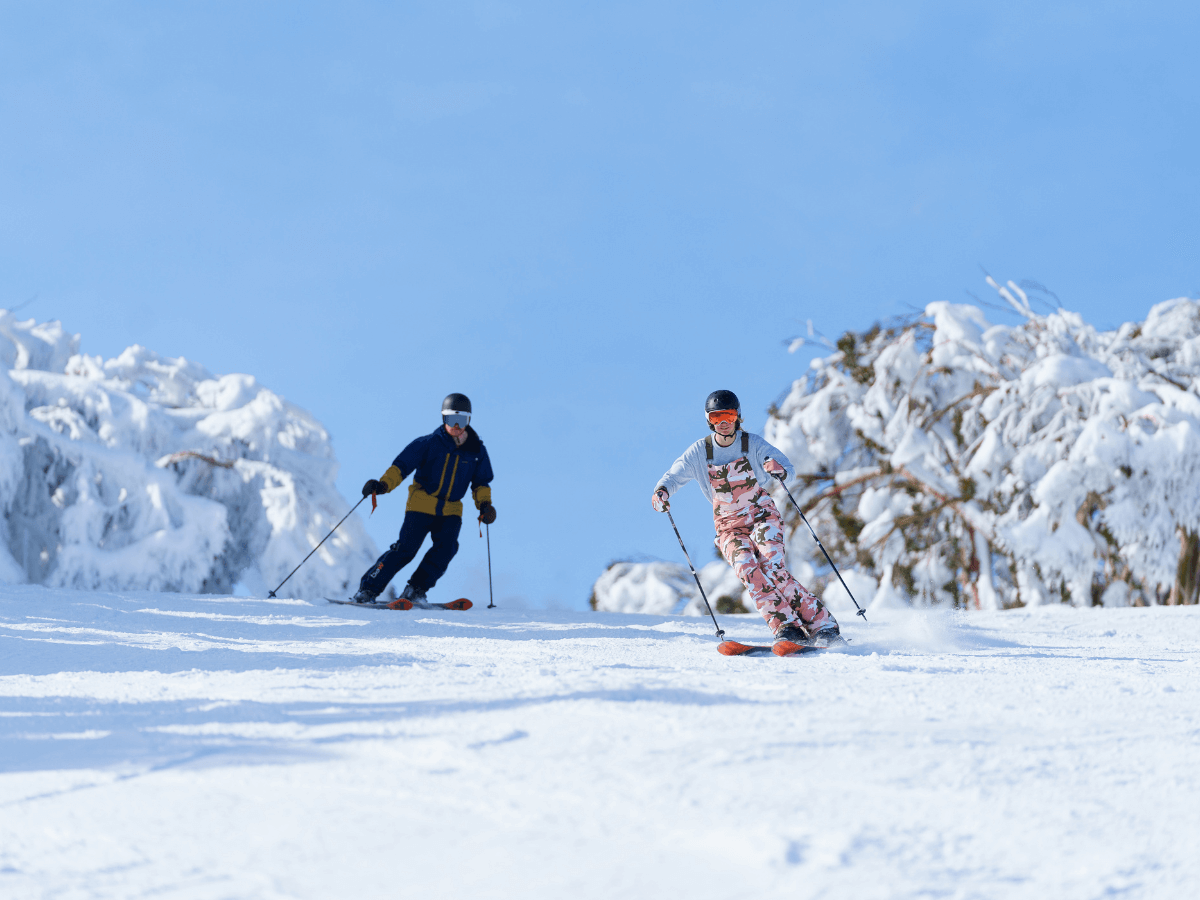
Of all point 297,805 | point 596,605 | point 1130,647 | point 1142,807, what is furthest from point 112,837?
point 596,605

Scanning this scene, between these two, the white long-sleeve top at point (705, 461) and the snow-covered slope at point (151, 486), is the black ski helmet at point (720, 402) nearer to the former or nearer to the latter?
the white long-sleeve top at point (705, 461)

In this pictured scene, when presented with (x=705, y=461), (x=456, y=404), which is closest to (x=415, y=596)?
(x=456, y=404)

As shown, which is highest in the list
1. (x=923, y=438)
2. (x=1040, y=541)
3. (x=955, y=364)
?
(x=955, y=364)

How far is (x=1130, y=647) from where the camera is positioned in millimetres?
5656

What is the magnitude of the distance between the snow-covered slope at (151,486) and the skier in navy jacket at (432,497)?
24.1 feet

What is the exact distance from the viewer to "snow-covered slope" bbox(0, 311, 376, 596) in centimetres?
1385

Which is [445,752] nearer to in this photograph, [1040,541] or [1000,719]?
[1000,719]

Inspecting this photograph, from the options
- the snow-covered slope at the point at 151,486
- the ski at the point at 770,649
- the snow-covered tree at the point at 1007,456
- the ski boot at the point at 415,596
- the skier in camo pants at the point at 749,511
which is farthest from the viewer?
Result: the snow-covered slope at the point at 151,486

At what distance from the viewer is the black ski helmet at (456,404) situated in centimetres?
763

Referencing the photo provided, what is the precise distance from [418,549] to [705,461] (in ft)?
10.4

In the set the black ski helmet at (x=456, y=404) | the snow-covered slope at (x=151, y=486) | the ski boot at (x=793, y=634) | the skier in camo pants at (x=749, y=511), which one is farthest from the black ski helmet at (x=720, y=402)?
the snow-covered slope at (x=151, y=486)

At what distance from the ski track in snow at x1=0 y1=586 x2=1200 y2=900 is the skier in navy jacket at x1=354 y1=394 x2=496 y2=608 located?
134 inches

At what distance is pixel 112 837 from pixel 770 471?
3.73 metres

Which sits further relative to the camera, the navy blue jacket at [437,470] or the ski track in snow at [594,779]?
the navy blue jacket at [437,470]
